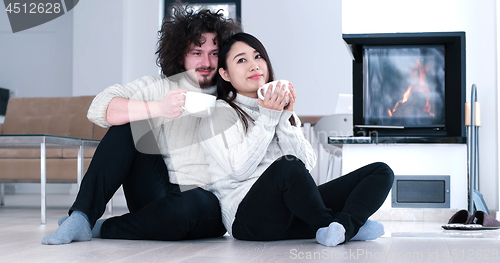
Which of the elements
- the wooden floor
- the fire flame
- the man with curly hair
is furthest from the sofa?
the fire flame

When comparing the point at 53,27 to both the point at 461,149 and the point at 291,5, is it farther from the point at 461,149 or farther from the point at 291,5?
the point at 461,149

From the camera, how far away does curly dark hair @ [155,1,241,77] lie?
1617mm

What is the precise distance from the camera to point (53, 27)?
597 centimetres

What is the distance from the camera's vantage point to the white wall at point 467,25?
2680 mm

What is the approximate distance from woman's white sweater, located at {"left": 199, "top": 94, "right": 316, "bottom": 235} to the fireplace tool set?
1.30 metres

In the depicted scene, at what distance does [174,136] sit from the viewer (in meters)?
1.55

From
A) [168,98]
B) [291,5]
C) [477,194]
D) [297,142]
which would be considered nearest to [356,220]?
[297,142]

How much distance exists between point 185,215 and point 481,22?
6.71ft

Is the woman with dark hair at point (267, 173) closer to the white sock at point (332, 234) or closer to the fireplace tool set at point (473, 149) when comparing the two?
the white sock at point (332, 234)

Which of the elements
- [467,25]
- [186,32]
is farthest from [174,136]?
[467,25]

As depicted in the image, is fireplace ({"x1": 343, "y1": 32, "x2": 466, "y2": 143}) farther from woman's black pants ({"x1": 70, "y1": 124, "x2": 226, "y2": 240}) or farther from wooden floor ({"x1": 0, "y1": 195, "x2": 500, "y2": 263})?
woman's black pants ({"x1": 70, "y1": 124, "x2": 226, "y2": 240})

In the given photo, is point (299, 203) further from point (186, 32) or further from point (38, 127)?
point (38, 127)

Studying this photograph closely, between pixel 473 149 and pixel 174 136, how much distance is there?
1614 mm

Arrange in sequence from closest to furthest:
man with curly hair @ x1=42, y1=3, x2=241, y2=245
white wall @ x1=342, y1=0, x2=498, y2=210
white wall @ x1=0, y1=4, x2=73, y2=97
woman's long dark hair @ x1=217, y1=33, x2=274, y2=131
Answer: man with curly hair @ x1=42, y1=3, x2=241, y2=245 → woman's long dark hair @ x1=217, y1=33, x2=274, y2=131 → white wall @ x1=342, y1=0, x2=498, y2=210 → white wall @ x1=0, y1=4, x2=73, y2=97
